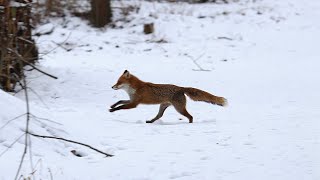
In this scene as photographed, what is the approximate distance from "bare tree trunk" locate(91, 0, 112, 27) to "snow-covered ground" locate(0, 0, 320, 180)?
554 mm

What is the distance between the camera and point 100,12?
65.1 ft

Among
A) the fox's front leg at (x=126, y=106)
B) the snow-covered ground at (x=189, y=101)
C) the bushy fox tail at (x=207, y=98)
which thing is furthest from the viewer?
the fox's front leg at (x=126, y=106)

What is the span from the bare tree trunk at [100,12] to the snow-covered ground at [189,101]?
554 millimetres

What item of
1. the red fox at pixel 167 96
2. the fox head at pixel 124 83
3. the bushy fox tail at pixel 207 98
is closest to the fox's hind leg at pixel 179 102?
the red fox at pixel 167 96

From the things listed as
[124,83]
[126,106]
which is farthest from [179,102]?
[124,83]

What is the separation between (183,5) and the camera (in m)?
22.5

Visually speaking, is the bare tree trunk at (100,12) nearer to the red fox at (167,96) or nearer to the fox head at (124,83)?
the fox head at (124,83)

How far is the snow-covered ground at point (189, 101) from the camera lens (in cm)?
585

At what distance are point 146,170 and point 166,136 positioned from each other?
1676 millimetres

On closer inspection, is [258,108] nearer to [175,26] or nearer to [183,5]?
[175,26]

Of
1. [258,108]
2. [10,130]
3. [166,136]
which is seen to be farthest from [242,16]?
[10,130]

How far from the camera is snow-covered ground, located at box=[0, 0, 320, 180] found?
19.2 feet

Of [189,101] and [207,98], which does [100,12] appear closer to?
[189,101]

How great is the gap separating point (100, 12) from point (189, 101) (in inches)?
382
